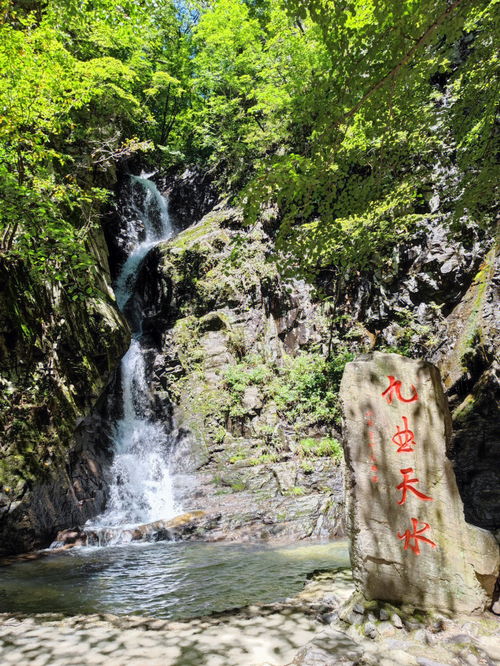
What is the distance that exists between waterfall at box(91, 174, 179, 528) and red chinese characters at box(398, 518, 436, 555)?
307 inches

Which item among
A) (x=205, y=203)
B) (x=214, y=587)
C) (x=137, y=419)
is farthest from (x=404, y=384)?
(x=205, y=203)

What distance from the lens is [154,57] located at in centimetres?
2188

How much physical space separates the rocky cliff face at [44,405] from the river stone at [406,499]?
660cm

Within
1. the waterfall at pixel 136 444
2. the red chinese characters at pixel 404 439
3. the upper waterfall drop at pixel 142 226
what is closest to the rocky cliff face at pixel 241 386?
the waterfall at pixel 136 444

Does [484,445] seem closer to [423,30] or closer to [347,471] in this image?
[347,471]

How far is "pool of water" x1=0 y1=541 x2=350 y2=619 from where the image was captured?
4.74m

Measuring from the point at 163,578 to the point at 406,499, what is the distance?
4.20 m

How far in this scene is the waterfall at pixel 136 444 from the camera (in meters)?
10.2

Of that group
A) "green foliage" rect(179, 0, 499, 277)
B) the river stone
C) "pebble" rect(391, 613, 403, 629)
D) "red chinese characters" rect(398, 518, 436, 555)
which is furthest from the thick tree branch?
"pebble" rect(391, 613, 403, 629)

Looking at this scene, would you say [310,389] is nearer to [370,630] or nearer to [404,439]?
[404,439]

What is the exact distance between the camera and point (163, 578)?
586 centimetres

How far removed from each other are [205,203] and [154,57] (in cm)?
923

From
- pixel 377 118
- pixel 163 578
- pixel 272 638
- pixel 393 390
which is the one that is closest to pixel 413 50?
pixel 377 118

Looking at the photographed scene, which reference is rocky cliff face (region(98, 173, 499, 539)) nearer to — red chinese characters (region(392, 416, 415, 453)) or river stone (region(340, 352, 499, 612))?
river stone (region(340, 352, 499, 612))
